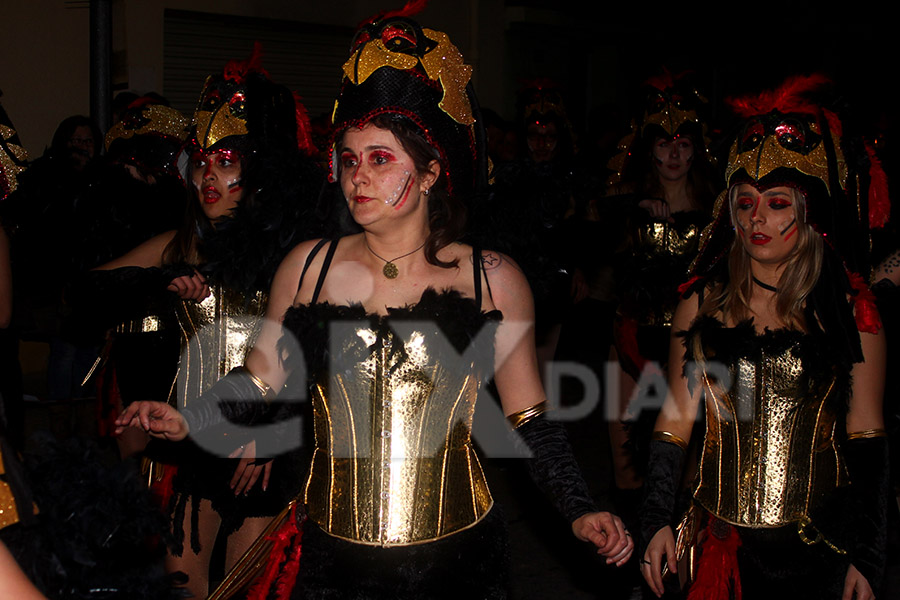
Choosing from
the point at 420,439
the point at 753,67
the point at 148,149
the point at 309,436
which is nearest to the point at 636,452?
the point at 309,436

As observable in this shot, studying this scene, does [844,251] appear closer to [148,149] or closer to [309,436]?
[309,436]

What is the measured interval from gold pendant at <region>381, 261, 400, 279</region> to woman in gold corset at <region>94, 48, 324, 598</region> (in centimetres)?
86

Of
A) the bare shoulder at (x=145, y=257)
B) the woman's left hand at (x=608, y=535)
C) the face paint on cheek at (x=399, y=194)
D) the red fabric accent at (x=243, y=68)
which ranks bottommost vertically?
the woman's left hand at (x=608, y=535)

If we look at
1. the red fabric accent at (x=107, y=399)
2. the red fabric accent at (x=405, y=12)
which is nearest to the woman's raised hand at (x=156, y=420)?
the red fabric accent at (x=405, y=12)

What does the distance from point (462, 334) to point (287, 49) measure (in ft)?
35.8

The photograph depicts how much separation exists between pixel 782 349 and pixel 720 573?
0.73 m

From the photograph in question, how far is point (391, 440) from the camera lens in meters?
2.85

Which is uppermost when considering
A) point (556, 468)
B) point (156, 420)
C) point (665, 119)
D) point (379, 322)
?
point (665, 119)

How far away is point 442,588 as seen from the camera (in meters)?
2.79

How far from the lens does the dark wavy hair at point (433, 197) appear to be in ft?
9.58

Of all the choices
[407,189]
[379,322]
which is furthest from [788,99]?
[379,322]

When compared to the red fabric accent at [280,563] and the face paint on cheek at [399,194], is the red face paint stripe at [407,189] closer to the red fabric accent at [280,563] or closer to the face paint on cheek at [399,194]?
the face paint on cheek at [399,194]

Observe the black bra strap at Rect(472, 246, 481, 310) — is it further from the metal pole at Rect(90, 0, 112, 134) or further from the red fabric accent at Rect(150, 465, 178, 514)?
the metal pole at Rect(90, 0, 112, 134)

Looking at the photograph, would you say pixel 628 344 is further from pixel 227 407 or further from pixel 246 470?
pixel 227 407
